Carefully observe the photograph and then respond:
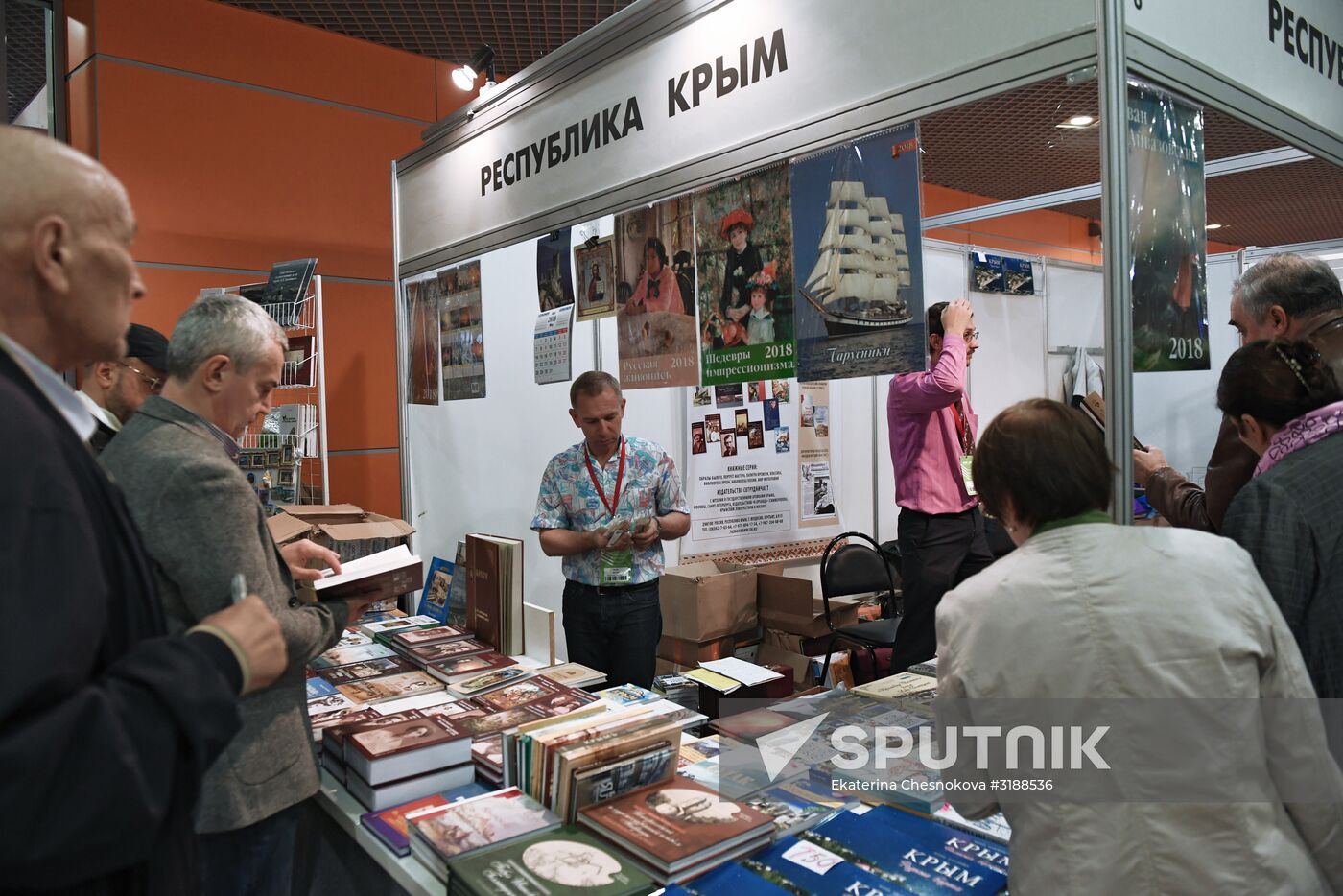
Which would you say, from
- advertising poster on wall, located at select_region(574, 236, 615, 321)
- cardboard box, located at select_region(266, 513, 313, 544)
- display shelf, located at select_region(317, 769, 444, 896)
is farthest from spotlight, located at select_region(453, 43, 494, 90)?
display shelf, located at select_region(317, 769, 444, 896)

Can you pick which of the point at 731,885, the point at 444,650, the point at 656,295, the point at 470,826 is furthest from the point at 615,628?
the point at 731,885

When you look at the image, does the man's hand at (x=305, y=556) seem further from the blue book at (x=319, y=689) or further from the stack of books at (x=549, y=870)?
the stack of books at (x=549, y=870)

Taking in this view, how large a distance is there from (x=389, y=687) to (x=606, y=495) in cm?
106

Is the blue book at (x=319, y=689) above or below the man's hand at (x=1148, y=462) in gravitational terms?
below

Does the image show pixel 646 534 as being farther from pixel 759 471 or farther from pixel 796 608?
pixel 759 471

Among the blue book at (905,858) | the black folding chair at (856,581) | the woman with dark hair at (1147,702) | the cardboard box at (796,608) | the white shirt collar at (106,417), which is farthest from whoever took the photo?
the cardboard box at (796,608)

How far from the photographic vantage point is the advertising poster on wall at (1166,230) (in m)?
1.77

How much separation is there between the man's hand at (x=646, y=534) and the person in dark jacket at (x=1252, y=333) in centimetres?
157

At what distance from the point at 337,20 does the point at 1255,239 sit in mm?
5834

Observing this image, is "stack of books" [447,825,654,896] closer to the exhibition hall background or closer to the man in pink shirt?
the man in pink shirt

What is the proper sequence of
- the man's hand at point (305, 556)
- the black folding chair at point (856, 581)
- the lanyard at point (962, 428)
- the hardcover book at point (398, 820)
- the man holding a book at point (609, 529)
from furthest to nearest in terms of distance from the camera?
the black folding chair at point (856, 581), the lanyard at point (962, 428), the man holding a book at point (609, 529), the man's hand at point (305, 556), the hardcover book at point (398, 820)

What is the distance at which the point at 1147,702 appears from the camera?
1.15 meters

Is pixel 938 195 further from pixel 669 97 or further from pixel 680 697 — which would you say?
pixel 680 697

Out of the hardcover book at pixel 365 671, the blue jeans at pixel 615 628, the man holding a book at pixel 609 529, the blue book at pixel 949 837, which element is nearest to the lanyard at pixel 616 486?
the man holding a book at pixel 609 529
